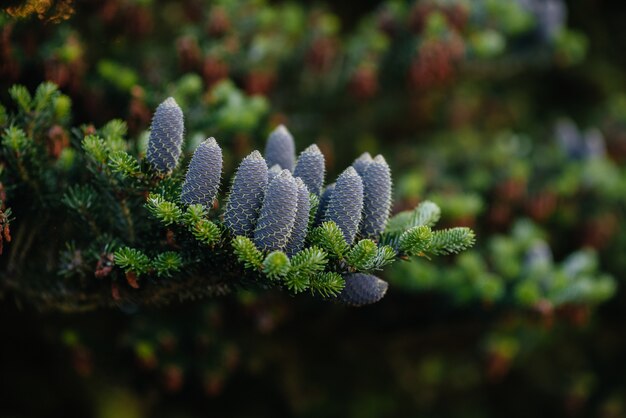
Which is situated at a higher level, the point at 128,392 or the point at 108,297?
the point at 108,297

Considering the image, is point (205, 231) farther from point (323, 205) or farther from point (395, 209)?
point (395, 209)

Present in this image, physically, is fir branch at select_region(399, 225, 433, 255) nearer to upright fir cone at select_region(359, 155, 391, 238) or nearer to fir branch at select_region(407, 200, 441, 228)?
upright fir cone at select_region(359, 155, 391, 238)

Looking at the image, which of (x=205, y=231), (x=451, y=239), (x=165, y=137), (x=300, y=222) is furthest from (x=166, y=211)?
(x=451, y=239)

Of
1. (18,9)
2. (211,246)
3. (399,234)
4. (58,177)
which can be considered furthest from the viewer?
(18,9)

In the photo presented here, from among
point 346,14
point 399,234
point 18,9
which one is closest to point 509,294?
point 399,234

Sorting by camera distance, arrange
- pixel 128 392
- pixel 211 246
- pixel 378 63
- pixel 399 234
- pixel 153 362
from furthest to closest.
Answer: pixel 378 63, pixel 128 392, pixel 153 362, pixel 399 234, pixel 211 246

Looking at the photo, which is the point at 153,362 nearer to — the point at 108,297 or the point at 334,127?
the point at 108,297

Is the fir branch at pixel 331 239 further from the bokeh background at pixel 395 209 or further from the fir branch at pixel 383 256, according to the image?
the bokeh background at pixel 395 209
